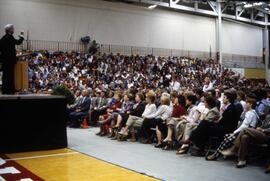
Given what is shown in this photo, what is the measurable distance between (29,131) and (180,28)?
21.3m

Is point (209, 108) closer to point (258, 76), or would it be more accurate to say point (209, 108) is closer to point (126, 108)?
point (126, 108)

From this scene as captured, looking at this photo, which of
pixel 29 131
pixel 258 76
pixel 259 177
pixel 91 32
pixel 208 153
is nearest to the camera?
pixel 259 177

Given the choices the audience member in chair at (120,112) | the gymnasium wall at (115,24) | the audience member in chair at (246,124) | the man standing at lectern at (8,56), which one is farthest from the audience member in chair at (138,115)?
the gymnasium wall at (115,24)

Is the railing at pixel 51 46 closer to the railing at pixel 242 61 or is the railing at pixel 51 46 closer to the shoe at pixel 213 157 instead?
the railing at pixel 242 61

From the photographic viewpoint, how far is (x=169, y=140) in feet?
24.9

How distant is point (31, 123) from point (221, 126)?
3848 mm

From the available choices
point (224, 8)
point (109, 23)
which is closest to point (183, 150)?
point (109, 23)

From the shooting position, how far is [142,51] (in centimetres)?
2506

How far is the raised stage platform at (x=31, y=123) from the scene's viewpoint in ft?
23.9

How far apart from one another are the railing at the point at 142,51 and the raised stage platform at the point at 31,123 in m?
12.9

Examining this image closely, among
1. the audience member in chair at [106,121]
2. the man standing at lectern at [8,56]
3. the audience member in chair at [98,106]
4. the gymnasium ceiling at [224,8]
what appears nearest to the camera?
the man standing at lectern at [8,56]

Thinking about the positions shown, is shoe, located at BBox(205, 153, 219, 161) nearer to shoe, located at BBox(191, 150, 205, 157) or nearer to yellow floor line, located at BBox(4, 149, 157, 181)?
shoe, located at BBox(191, 150, 205, 157)

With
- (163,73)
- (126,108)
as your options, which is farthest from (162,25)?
(126,108)

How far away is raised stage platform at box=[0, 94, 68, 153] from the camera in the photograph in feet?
23.9
